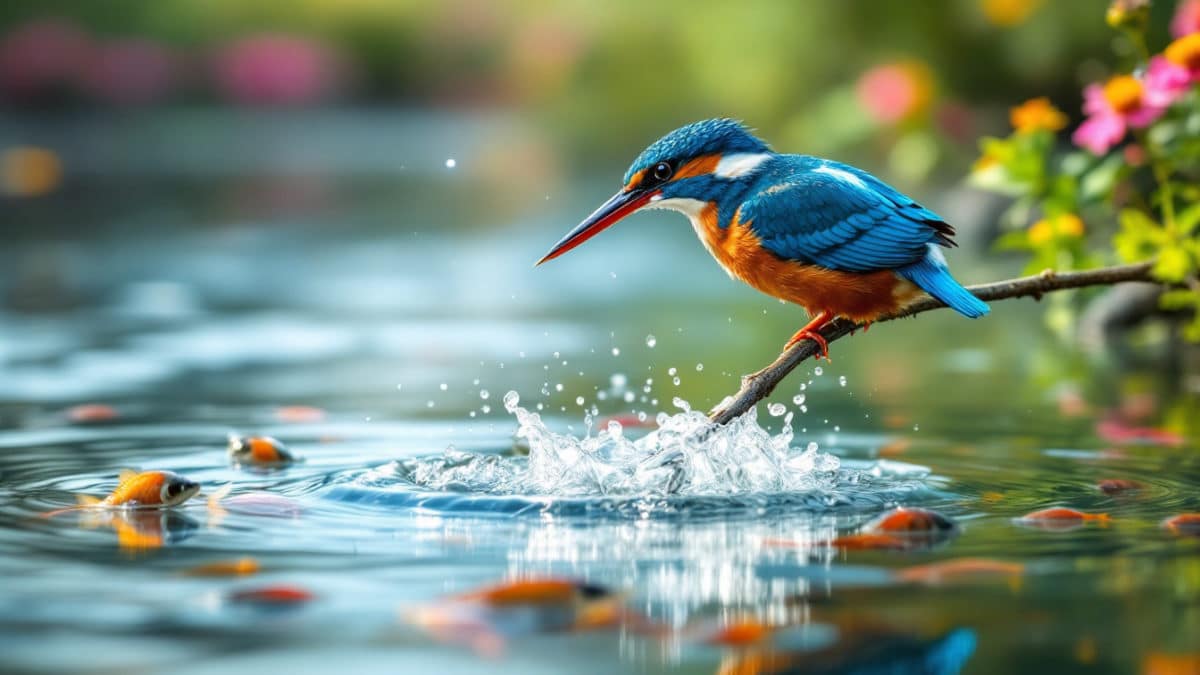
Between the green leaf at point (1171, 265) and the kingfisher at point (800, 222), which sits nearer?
the kingfisher at point (800, 222)

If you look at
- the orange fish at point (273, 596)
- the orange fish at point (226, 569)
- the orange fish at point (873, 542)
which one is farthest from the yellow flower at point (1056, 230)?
the orange fish at point (273, 596)

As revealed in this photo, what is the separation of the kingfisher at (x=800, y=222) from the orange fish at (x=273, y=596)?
1.42 meters

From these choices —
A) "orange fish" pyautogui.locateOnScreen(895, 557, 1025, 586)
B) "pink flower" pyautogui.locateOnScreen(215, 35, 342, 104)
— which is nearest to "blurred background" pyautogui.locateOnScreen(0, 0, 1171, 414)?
"pink flower" pyautogui.locateOnScreen(215, 35, 342, 104)

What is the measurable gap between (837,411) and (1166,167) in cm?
131

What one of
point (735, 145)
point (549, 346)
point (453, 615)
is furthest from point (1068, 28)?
point (453, 615)

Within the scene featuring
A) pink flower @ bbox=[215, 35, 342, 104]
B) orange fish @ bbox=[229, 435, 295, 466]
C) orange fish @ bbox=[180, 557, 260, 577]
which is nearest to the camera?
orange fish @ bbox=[180, 557, 260, 577]

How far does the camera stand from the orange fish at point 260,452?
4.93m

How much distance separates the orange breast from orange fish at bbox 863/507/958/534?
605 millimetres

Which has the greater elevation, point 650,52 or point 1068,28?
point 650,52

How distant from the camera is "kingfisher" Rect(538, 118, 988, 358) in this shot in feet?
13.8

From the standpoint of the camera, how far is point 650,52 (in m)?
20.8

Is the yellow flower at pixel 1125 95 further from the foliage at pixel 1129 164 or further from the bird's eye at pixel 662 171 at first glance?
the bird's eye at pixel 662 171

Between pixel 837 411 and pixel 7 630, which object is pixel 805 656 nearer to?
pixel 7 630

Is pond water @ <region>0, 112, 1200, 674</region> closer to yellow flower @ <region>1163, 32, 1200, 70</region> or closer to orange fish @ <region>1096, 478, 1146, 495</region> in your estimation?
orange fish @ <region>1096, 478, 1146, 495</region>
